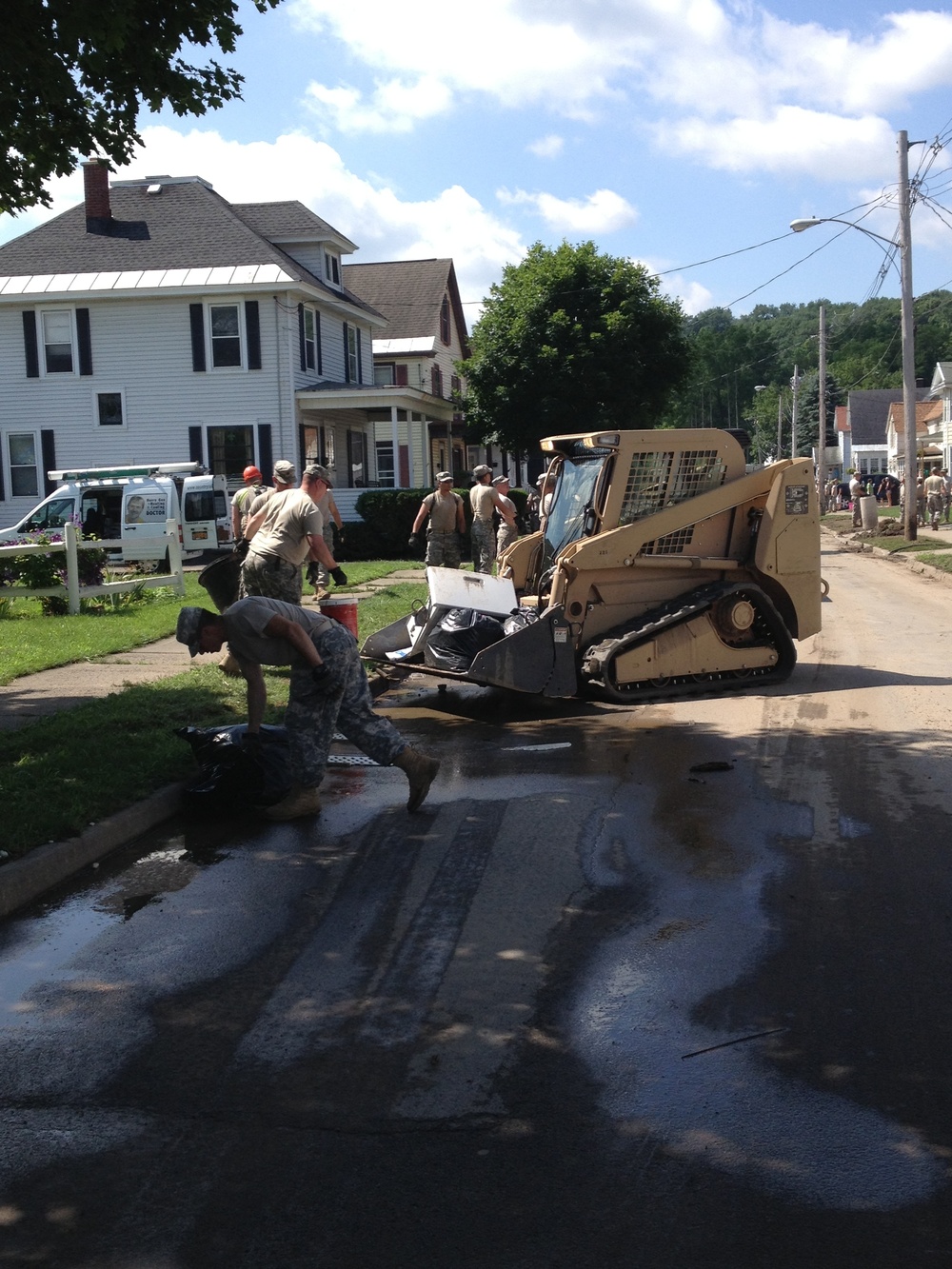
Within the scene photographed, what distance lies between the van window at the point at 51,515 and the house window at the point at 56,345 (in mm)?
8856

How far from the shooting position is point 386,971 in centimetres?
492

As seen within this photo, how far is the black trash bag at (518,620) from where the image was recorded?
10.3 meters

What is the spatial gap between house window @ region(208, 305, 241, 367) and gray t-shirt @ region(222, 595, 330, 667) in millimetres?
27123

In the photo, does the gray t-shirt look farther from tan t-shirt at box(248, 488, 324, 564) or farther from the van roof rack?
the van roof rack

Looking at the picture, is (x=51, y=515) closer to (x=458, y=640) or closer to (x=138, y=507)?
(x=138, y=507)

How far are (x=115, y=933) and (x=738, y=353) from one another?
150159 mm

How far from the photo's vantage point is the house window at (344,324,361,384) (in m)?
38.3

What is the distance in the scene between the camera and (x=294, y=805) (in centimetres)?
724

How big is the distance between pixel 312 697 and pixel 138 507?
19513mm

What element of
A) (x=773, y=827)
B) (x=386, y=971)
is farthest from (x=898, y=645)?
(x=386, y=971)

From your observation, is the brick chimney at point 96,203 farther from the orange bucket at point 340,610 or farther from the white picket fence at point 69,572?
the orange bucket at point 340,610

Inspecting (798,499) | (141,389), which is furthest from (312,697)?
(141,389)

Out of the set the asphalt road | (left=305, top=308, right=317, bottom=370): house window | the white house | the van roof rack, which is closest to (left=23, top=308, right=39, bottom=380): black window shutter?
the white house

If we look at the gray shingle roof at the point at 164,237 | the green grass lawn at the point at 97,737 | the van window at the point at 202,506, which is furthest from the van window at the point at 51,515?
the green grass lawn at the point at 97,737
